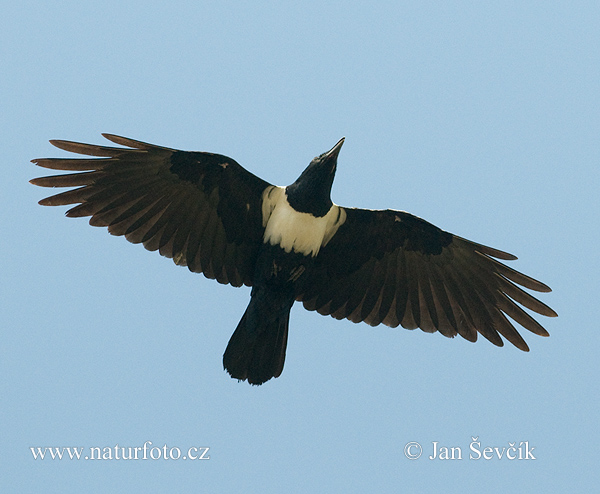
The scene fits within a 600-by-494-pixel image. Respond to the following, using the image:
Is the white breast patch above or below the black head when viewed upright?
below

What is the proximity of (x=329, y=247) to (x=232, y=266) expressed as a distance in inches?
37.0

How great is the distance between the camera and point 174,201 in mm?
7527

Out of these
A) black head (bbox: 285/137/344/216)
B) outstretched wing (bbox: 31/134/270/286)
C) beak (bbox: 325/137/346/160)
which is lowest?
outstretched wing (bbox: 31/134/270/286)

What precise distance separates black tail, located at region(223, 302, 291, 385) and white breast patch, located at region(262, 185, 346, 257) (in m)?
0.66

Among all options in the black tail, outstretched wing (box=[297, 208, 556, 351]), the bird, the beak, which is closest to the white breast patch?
the bird

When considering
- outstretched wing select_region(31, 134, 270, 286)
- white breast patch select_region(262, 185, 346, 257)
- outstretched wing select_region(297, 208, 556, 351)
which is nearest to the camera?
outstretched wing select_region(31, 134, 270, 286)

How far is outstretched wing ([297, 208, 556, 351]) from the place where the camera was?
779 centimetres

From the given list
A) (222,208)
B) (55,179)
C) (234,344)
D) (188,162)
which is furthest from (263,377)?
(55,179)

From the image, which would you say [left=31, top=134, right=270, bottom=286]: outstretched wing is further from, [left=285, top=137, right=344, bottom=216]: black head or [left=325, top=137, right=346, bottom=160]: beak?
[left=325, top=137, right=346, bottom=160]: beak

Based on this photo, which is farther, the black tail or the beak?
the black tail

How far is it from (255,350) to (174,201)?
61.8 inches

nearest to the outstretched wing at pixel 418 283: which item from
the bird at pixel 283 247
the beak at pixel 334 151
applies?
the bird at pixel 283 247

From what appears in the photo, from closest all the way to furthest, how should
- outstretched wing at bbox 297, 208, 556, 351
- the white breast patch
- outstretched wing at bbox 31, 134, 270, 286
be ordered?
outstretched wing at bbox 31, 134, 270, 286 → the white breast patch → outstretched wing at bbox 297, 208, 556, 351

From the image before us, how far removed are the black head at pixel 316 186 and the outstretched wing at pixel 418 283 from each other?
16.5 inches
